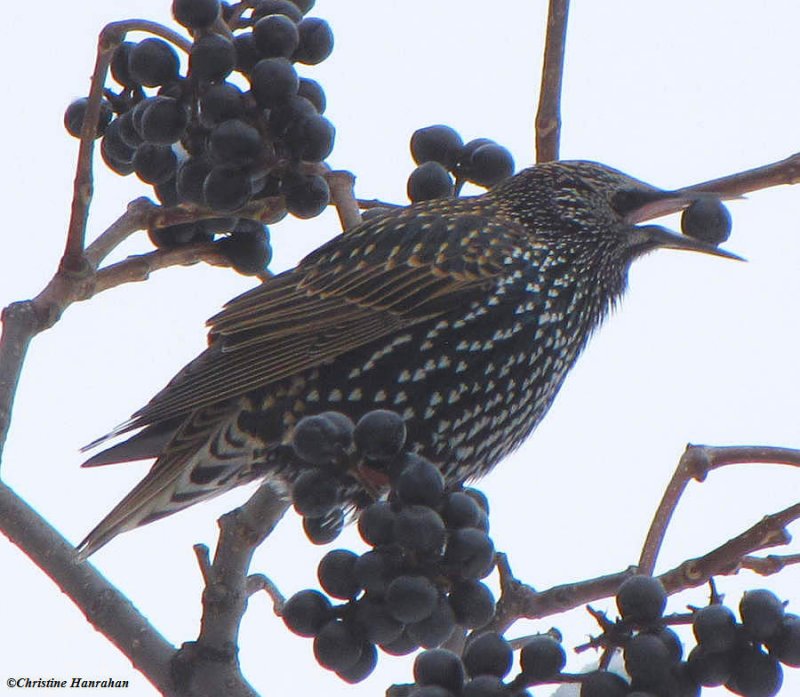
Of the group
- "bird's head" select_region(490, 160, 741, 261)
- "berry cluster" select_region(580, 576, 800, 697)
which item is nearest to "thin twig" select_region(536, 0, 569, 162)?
"bird's head" select_region(490, 160, 741, 261)

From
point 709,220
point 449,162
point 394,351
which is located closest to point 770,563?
point 709,220

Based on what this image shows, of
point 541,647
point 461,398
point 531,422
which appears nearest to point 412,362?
point 461,398

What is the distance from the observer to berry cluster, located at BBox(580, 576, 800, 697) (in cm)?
186

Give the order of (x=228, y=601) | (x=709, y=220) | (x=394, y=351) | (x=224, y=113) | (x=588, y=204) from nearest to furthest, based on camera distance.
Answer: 1. (x=228, y=601)
2. (x=224, y=113)
3. (x=709, y=220)
4. (x=394, y=351)
5. (x=588, y=204)

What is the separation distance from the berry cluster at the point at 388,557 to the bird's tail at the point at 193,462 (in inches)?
39.1

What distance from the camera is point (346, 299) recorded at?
10.7ft

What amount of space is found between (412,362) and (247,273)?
0.42 m

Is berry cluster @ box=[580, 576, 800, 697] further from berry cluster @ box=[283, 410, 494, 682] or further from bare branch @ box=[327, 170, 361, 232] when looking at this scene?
bare branch @ box=[327, 170, 361, 232]

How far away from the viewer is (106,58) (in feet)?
8.22

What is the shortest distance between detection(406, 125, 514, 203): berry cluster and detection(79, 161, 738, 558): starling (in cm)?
7

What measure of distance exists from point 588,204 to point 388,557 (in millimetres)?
1736

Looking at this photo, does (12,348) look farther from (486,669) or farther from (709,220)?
(709,220)

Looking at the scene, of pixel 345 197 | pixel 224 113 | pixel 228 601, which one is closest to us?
pixel 228 601

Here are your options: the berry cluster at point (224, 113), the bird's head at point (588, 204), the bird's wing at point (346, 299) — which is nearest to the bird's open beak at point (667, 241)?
the bird's head at point (588, 204)
